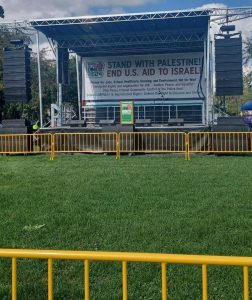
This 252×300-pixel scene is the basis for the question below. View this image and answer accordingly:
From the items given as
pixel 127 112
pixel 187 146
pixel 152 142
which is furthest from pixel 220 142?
pixel 127 112

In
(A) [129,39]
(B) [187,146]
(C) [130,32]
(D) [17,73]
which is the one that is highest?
(C) [130,32]

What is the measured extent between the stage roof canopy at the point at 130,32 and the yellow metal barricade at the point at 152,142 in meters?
7.58

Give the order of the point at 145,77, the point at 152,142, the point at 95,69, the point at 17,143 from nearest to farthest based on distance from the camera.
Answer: the point at 152,142 < the point at 17,143 < the point at 145,77 < the point at 95,69

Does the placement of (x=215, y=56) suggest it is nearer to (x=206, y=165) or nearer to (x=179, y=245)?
(x=206, y=165)

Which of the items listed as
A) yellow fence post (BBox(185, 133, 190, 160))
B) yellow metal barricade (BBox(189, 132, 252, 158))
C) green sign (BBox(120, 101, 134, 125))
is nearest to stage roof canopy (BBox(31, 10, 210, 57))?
green sign (BBox(120, 101, 134, 125))

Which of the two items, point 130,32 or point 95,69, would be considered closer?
point 130,32

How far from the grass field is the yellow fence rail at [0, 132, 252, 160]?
3446 mm

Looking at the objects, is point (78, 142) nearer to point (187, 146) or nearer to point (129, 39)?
point (187, 146)

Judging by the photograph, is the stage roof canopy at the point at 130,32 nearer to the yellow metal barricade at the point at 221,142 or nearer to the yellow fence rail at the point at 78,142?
the yellow fence rail at the point at 78,142

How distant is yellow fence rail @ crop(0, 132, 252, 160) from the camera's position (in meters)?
15.0

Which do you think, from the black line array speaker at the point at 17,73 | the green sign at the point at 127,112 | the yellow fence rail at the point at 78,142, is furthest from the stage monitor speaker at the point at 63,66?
the yellow fence rail at the point at 78,142

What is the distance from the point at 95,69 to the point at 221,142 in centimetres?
1291

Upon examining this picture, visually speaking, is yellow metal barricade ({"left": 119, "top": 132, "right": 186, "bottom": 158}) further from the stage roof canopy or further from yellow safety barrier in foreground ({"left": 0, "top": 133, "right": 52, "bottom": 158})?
the stage roof canopy

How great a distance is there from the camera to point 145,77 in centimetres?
2538
